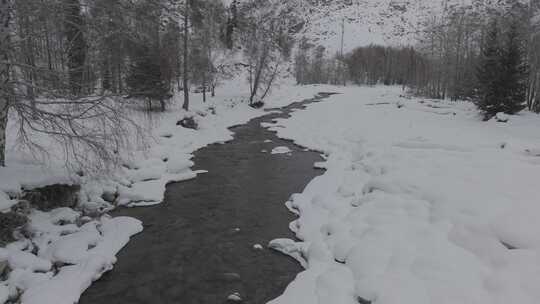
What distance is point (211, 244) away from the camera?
23.7 ft

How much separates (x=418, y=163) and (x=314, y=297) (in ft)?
19.3

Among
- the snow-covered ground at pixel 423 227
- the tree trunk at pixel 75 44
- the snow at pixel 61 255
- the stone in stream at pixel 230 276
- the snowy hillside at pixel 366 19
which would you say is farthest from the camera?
the snowy hillside at pixel 366 19

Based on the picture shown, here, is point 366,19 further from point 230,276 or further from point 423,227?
point 230,276

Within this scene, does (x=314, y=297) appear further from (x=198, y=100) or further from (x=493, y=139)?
(x=198, y=100)

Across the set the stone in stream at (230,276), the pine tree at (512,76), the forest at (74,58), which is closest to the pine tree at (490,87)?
the pine tree at (512,76)

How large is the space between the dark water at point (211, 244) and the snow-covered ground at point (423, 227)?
0.53 meters

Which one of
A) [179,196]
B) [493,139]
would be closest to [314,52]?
[493,139]

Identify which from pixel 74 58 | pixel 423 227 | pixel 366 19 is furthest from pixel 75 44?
pixel 366 19

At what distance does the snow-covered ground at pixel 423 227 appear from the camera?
4852 mm

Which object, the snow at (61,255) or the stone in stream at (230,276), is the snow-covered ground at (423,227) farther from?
the snow at (61,255)

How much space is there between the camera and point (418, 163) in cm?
973

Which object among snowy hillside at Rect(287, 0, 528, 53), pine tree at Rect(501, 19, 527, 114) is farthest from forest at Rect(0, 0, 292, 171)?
snowy hillside at Rect(287, 0, 528, 53)

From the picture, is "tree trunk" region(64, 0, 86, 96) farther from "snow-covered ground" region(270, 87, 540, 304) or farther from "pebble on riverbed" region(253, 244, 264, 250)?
"snow-covered ground" region(270, 87, 540, 304)

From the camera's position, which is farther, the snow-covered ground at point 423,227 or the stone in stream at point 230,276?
the stone in stream at point 230,276
